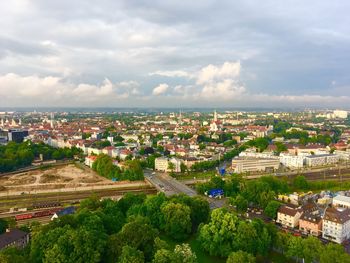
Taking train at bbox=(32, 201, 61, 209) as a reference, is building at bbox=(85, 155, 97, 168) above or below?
above

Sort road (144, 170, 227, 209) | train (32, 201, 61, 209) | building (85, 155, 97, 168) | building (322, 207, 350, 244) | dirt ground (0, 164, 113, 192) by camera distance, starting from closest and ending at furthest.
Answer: building (322, 207, 350, 244) → train (32, 201, 61, 209) → road (144, 170, 227, 209) → dirt ground (0, 164, 113, 192) → building (85, 155, 97, 168)

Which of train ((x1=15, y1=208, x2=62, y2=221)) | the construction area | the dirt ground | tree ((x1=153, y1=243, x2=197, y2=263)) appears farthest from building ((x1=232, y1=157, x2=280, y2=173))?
tree ((x1=153, y1=243, x2=197, y2=263))

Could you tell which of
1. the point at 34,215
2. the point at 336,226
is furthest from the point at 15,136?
the point at 336,226

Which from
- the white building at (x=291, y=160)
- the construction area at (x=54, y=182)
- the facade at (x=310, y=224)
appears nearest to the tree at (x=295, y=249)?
the facade at (x=310, y=224)

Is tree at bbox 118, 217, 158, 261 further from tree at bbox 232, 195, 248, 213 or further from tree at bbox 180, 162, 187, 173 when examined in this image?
tree at bbox 180, 162, 187, 173

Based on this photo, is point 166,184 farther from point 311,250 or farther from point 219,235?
point 311,250

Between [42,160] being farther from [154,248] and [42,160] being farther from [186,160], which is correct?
[154,248]
